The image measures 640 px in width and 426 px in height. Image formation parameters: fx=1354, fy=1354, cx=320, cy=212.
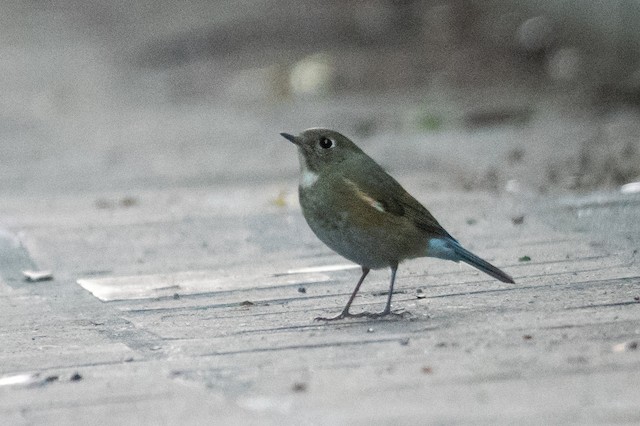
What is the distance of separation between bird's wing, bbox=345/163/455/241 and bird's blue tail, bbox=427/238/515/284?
40 millimetres

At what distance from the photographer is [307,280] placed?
285 inches

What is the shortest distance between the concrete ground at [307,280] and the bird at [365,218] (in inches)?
10.3

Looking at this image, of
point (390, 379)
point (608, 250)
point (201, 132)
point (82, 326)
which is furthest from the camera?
point (201, 132)

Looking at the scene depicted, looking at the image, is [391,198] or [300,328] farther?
[391,198]

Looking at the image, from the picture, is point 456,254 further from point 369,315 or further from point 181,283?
point 181,283

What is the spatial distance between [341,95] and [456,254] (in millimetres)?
9030

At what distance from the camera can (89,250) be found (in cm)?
841

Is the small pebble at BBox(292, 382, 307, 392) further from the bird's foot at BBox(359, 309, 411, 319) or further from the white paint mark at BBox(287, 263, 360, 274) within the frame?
the white paint mark at BBox(287, 263, 360, 274)

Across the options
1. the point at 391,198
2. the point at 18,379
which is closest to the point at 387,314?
the point at 391,198

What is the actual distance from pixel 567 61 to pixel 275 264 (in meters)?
7.58

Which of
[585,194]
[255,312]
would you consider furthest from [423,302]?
[585,194]

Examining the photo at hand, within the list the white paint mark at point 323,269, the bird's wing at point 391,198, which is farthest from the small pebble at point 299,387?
the white paint mark at point 323,269

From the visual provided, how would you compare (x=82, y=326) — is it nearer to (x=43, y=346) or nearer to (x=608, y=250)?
(x=43, y=346)

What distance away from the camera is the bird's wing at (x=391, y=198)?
626 cm
